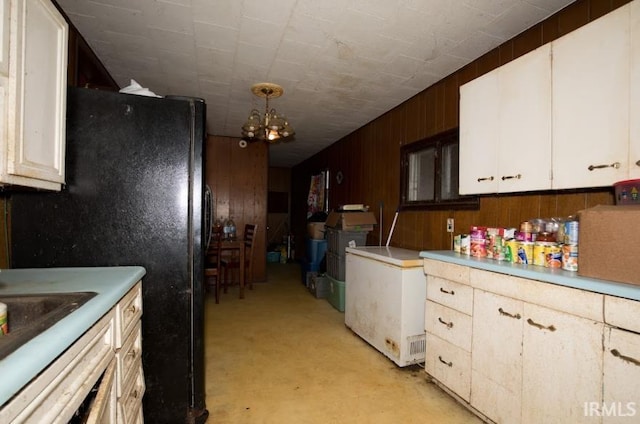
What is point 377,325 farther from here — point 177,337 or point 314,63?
point 314,63

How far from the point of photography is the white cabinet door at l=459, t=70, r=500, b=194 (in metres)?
2.01

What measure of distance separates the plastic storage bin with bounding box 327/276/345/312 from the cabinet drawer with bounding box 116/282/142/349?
2588 millimetres

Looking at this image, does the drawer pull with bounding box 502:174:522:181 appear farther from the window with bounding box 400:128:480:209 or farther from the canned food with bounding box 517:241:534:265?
the window with bounding box 400:128:480:209

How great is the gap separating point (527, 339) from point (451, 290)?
0.52 meters

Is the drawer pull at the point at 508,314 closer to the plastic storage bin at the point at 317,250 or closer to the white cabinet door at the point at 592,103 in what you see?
the white cabinet door at the point at 592,103

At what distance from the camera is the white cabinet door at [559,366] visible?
4.07 feet

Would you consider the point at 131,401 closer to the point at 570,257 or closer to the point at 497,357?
the point at 497,357

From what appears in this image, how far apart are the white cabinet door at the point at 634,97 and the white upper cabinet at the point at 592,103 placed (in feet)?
0.06

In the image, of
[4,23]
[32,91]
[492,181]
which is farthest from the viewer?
[492,181]

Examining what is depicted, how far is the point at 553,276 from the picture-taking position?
138 cm

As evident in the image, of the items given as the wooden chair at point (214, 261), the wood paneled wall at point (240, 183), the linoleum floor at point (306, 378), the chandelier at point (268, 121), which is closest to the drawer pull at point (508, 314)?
the linoleum floor at point (306, 378)

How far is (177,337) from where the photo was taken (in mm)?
1603

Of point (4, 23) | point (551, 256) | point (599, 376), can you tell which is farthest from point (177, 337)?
point (551, 256)

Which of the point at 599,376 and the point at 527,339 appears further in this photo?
the point at 527,339
